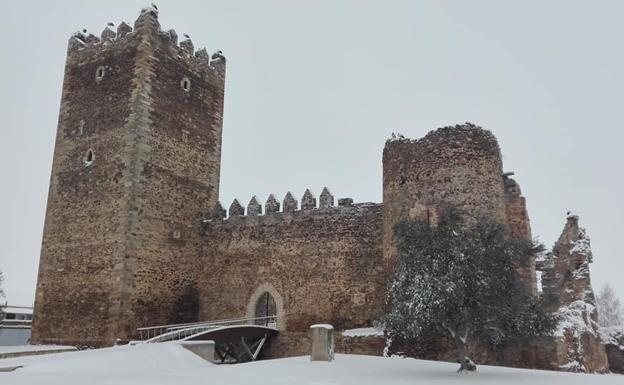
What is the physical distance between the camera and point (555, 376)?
1015 cm

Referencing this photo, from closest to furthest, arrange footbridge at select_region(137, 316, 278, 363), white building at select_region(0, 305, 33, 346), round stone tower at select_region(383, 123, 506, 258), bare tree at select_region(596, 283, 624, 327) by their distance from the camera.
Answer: round stone tower at select_region(383, 123, 506, 258), footbridge at select_region(137, 316, 278, 363), white building at select_region(0, 305, 33, 346), bare tree at select_region(596, 283, 624, 327)

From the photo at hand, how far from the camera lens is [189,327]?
17.3 meters

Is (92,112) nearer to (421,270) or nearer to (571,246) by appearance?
(421,270)

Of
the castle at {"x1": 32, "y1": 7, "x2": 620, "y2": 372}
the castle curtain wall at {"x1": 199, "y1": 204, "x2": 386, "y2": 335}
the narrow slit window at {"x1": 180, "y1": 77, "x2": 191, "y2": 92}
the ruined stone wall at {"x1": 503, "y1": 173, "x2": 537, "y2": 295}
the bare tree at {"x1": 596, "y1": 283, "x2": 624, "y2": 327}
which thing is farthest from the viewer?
the bare tree at {"x1": 596, "y1": 283, "x2": 624, "y2": 327}

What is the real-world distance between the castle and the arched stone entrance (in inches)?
1.8

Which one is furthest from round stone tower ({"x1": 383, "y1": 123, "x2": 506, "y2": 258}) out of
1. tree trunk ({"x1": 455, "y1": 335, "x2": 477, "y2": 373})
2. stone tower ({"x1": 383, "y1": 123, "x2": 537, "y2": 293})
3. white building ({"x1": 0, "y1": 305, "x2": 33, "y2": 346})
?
white building ({"x1": 0, "y1": 305, "x2": 33, "y2": 346})

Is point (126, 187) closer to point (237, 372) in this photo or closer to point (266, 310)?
point (266, 310)

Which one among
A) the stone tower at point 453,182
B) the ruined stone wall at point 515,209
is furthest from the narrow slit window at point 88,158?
the ruined stone wall at point 515,209

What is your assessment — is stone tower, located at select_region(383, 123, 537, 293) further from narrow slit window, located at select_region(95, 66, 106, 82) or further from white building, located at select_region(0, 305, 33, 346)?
white building, located at select_region(0, 305, 33, 346)

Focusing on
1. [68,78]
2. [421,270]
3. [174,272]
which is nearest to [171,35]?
[68,78]

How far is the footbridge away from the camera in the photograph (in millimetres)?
16062

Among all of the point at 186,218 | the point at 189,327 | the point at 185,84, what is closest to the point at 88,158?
the point at 186,218

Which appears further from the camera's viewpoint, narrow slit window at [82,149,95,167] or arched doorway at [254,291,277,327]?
narrow slit window at [82,149,95,167]

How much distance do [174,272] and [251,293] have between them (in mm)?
2552
